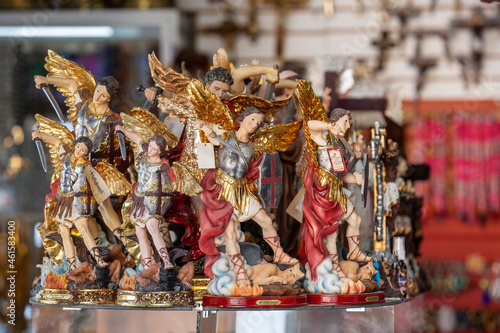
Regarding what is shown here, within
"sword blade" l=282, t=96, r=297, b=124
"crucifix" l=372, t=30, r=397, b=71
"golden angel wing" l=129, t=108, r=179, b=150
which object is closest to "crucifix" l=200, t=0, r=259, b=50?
"crucifix" l=372, t=30, r=397, b=71

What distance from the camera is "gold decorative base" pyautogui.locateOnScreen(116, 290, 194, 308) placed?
2502mm

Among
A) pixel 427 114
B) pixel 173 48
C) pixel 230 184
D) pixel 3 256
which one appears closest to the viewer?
pixel 230 184

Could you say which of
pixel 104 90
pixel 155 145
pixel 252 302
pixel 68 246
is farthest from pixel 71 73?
pixel 252 302

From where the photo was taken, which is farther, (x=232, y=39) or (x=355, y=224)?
(x=232, y=39)

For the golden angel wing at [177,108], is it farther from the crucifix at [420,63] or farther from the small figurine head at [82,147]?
the crucifix at [420,63]

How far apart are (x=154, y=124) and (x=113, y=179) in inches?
10.6

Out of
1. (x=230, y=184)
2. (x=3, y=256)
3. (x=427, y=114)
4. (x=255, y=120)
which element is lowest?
(x=3, y=256)

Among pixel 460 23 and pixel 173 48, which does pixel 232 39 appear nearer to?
pixel 173 48

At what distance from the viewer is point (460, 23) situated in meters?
6.03

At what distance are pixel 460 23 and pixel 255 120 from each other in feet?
13.2

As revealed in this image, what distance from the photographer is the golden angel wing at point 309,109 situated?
103 inches

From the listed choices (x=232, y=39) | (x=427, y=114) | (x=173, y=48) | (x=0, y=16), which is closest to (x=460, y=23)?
(x=427, y=114)

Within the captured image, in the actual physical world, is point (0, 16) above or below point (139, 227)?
above

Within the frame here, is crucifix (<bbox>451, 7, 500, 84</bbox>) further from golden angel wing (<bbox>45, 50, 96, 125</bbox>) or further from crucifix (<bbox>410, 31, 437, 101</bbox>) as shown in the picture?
golden angel wing (<bbox>45, 50, 96, 125</bbox>)
